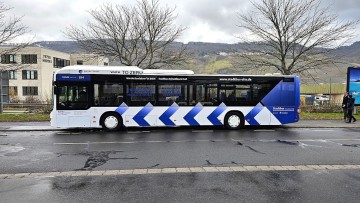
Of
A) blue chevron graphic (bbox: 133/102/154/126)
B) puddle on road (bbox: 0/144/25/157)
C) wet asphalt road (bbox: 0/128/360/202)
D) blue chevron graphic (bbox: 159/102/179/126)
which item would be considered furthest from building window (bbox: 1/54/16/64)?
wet asphalt road (bbox: 0/128/360/202)

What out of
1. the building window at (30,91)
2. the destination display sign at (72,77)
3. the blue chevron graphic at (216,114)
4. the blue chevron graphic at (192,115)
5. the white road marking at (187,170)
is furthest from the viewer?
the building window at (30,91)

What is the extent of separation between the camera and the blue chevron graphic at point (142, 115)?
1467 cm

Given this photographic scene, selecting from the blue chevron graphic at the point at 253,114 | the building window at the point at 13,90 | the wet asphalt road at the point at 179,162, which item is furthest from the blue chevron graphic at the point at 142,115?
the building window at the point at 13,90

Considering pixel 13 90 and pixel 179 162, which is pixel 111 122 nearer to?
pixel 179 162

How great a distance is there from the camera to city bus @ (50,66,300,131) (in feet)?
46.9

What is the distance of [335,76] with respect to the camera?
11556 centimetres

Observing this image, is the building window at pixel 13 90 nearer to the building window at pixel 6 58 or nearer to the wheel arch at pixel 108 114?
the building window at pixel 6 58

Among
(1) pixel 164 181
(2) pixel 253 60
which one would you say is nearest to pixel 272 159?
(1) pixel 164 181

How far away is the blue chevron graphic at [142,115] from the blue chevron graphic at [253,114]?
15.4ft

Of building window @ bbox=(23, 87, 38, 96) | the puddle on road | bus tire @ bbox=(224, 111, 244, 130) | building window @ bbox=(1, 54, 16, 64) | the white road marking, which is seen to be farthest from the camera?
building window @ bbox=(23, 87, 38, 96)

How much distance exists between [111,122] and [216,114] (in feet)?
16.3

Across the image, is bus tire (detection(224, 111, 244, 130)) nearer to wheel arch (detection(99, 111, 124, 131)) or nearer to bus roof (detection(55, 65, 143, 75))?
bus roof (detection(55, 65, 143, 75))

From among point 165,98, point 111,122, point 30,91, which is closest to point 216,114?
point 165,98

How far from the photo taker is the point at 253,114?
50.5 feet
